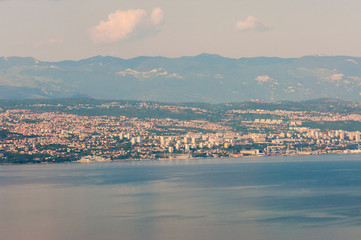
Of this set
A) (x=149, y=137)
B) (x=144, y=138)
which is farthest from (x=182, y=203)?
(x=149, y=137)

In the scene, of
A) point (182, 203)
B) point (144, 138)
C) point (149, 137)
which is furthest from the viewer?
point (149, 137)

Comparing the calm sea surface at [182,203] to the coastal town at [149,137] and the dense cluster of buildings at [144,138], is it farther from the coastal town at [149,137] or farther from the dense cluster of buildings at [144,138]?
the dense cluster of buildings at [144,138]

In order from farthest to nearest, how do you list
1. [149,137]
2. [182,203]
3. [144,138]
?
[149,137], [144,138], [182,203]

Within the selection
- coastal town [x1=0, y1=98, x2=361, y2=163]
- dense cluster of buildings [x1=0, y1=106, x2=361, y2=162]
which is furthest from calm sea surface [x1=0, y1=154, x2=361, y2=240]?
dense cluster of buildings [x1=0, y1=106, x2=361, y2=162]

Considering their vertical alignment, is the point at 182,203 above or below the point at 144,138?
below

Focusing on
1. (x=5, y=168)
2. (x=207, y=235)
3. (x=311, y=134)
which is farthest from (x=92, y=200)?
(x=311, y=134)

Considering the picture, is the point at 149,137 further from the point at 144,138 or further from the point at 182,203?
the point at 182,203

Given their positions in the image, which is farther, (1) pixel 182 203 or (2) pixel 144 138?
(2) pixel 144 138

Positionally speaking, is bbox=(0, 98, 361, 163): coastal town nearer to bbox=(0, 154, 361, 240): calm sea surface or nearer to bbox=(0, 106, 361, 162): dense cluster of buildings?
bbox=(0, 106, 361, 162): dense cluster of buildings

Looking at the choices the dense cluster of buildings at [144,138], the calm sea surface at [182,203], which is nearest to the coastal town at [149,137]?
the dense cluster of buildings at [144,138]
